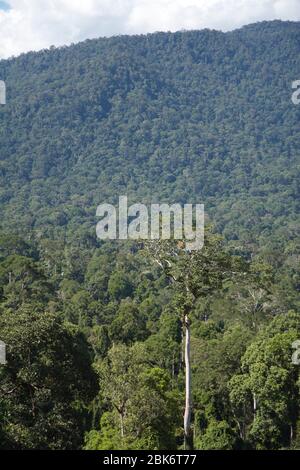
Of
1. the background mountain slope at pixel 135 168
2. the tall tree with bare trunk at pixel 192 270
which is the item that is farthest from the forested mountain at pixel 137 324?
the background mountain slope at pixel 135 168

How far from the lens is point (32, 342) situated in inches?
621

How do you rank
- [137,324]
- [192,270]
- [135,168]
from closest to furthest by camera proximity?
[192,270] → [137,324] → [135,168]

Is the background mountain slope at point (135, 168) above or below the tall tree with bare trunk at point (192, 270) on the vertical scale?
above

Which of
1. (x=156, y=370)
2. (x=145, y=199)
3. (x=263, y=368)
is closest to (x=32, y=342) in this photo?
(x=156, y=370)

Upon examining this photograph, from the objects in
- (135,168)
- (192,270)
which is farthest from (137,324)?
(135,168)

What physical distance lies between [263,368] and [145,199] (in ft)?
365

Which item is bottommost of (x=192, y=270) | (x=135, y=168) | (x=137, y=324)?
(x=192, y=270)

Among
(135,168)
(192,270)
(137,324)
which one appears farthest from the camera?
(135,168)

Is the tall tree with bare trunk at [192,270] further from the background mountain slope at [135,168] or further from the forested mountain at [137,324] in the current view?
the background mountain slope at [135,168]

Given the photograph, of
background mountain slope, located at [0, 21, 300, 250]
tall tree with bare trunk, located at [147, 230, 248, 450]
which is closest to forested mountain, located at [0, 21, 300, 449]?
tall tree with bare trunk, located at [147, 230, 248, 450]

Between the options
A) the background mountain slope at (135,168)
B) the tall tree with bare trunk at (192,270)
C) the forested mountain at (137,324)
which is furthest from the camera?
the background mountain slope at (135,168)

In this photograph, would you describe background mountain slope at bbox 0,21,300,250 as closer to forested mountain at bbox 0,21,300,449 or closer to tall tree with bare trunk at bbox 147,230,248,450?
forested mountain at bbox 0,21,300,449

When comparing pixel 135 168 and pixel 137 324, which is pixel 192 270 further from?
pixel 135 168

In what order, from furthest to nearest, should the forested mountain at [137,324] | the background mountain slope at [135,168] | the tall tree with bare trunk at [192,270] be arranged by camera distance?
1. the background mountain slope at [135,168]
2. the tall tree with bare trunk at [192,270]
3. the forested mountain at [137,324]
